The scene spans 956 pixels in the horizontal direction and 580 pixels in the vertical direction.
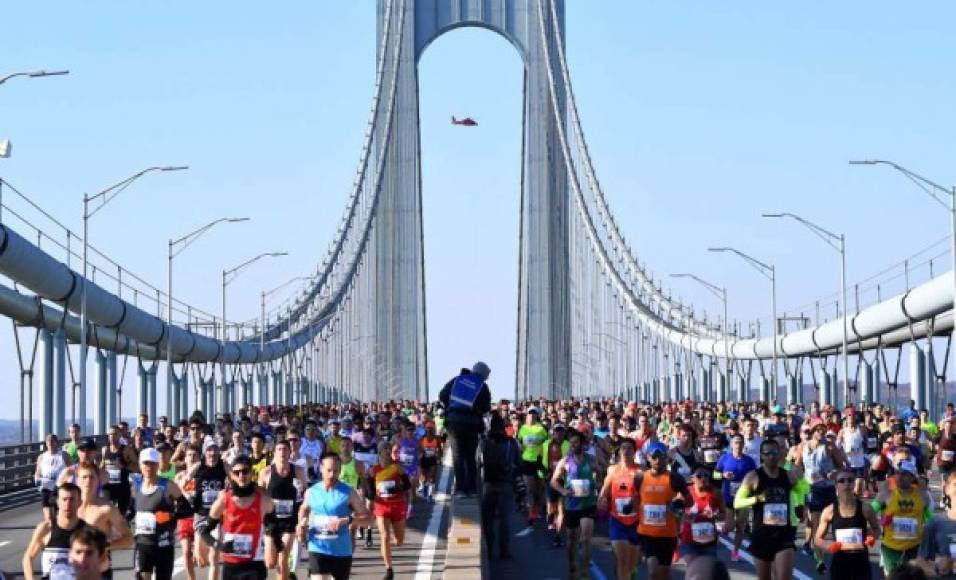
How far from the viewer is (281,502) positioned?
661 inches

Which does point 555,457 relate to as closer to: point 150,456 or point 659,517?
point 659,517

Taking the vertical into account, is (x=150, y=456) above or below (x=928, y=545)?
above

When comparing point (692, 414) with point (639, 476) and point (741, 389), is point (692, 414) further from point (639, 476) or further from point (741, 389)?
point (741, 389)

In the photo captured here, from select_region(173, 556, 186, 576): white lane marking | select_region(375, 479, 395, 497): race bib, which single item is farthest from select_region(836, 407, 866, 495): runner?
select_region(173, 556, 186, 576): white lane marking

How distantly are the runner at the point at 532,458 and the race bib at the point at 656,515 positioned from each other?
33.1 feet

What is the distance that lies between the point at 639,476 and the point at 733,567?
4.41 meters

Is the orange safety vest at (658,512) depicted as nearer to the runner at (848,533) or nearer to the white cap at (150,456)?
the runner at (848,533)

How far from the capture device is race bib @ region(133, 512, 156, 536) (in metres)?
15.4

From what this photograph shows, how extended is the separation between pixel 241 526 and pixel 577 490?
5724mm

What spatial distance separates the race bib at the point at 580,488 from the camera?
19.4 m

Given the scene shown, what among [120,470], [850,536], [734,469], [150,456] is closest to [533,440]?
[120,470]

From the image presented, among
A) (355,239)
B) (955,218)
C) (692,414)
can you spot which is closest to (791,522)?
(692,414)

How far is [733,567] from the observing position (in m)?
20.6

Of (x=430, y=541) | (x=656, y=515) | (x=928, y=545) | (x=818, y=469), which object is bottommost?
(x=430, y=541)
